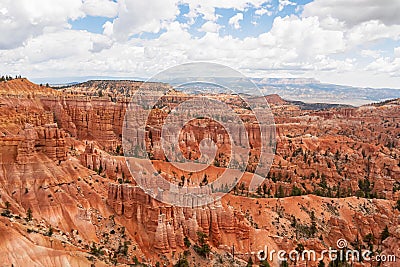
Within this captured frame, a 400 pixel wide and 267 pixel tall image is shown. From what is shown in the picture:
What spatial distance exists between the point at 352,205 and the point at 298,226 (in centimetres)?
952

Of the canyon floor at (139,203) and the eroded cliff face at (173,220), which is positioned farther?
the eroded cliff face at (173,220)

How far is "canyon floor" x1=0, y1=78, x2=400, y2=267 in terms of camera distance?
2969 cm

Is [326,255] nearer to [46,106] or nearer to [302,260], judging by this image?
[302,260]

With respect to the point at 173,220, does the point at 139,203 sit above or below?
above

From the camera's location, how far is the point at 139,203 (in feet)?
111

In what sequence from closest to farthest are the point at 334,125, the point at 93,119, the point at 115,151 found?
the point at 115,151, the point at 93,119, the point at 334,125

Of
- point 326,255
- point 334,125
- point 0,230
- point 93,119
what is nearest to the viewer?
point 0,230

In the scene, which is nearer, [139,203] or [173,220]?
[173,220]

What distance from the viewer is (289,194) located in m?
53.9

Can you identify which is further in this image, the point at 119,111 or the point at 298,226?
the point at 119,111

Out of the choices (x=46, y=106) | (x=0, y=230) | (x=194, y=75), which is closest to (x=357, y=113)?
(x=46, y=106)

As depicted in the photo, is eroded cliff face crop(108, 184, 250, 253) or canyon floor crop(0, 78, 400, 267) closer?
canyon floor crop(0, 78, 400, 267)

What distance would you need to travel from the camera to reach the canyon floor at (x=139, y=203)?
29688mm

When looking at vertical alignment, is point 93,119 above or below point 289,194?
above
